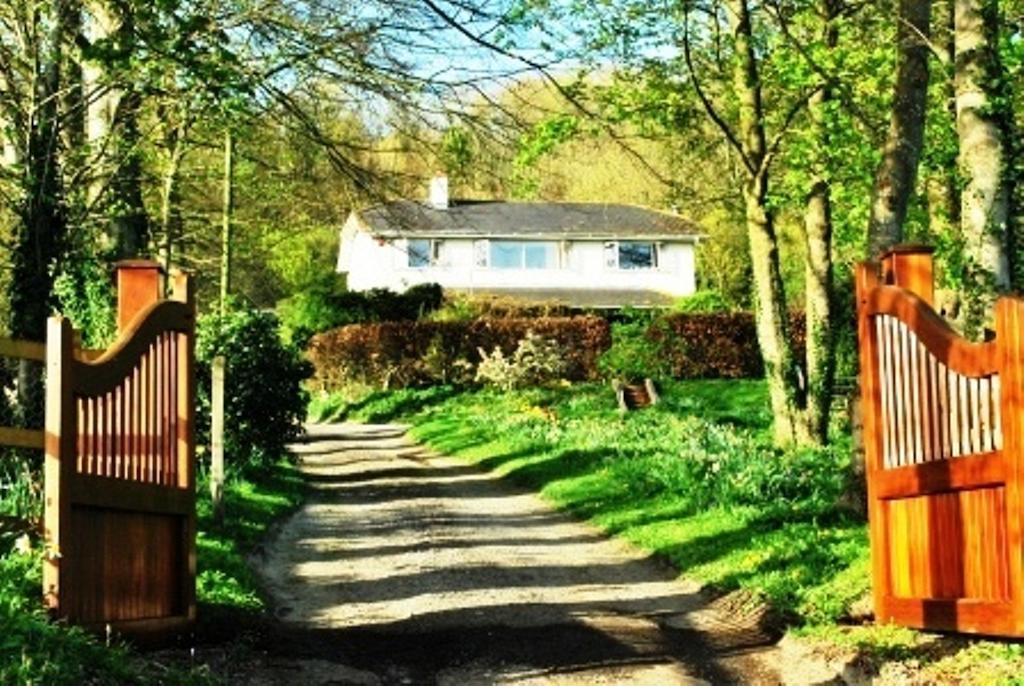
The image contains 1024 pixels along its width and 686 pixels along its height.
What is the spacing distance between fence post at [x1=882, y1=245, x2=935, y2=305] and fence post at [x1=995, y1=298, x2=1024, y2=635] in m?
2.05

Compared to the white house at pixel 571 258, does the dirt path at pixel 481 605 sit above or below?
below

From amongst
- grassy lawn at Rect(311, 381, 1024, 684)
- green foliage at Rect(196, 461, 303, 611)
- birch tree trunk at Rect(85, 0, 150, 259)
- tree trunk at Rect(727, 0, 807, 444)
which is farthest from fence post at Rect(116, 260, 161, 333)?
tree trunk at Rect(727, 0, 807, 444)

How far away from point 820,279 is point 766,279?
2.19 metres

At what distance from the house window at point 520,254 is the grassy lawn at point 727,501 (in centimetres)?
3273

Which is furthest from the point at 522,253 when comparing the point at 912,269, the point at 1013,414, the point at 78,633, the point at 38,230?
the point at 78,633

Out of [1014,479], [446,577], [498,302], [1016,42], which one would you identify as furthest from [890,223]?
[498,302]

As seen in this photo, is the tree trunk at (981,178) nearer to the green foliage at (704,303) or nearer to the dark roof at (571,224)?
the green foliage at (704,303)

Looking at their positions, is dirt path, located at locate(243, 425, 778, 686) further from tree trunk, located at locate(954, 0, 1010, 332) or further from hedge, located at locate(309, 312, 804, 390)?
hedge, located at locate(309, 312, 804, 390)

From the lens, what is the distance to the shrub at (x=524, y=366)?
3903cm

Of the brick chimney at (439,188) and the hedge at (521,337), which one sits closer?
the brick chimney at (439,188)

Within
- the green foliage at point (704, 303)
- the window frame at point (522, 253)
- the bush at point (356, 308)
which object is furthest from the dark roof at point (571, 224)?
the bush at point (356, 308)

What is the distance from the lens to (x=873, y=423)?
9258 millimetres

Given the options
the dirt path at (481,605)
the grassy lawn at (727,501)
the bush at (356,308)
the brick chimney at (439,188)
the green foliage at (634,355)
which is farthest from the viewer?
the bush at (356,308)

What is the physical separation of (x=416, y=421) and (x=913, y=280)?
2627 centimetres
